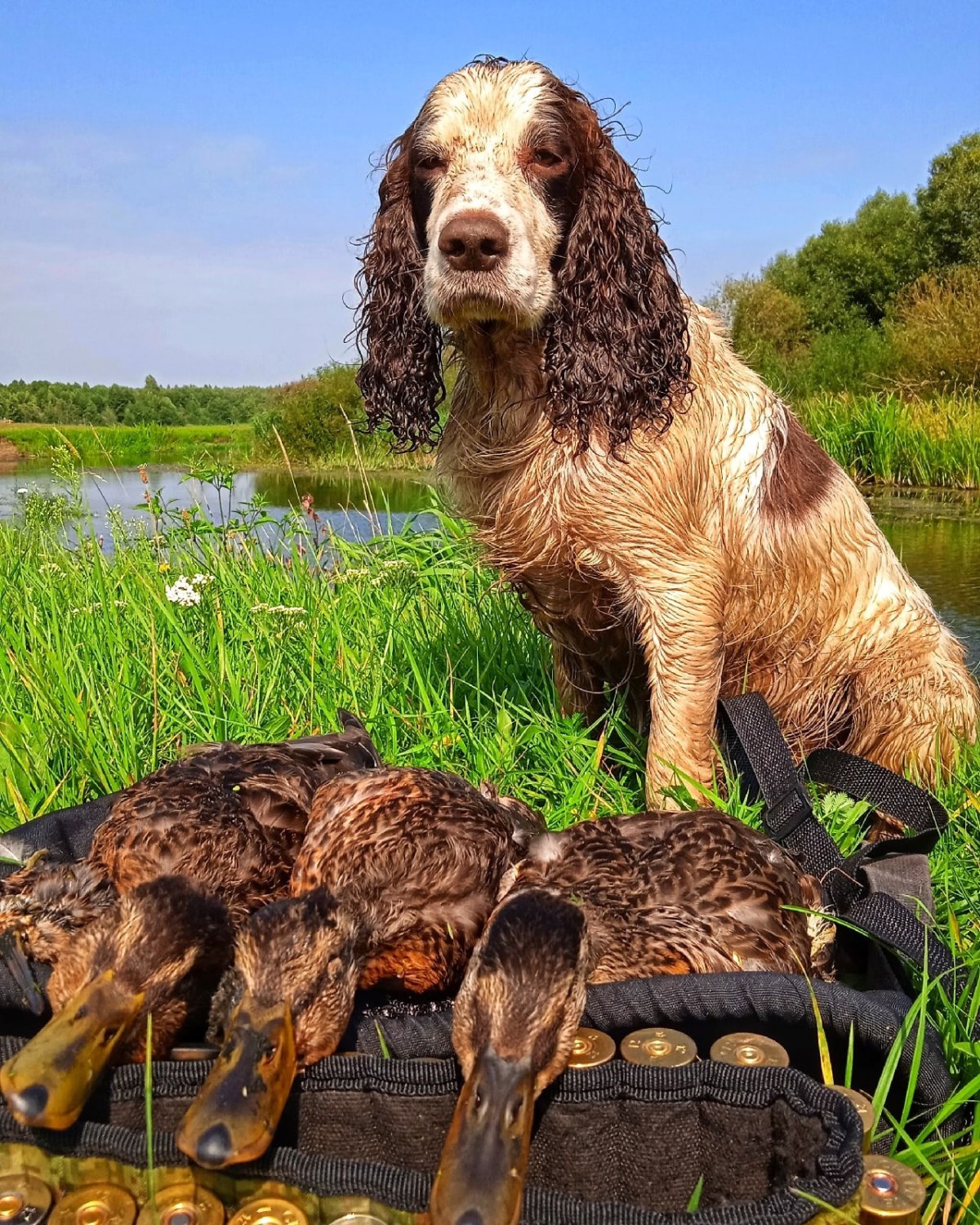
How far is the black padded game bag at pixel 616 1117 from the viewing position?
49.0 inches

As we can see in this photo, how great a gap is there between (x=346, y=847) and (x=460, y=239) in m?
1.57

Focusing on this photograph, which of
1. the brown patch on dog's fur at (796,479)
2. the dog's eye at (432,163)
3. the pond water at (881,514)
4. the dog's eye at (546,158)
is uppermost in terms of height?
the dog's eye at (432,163)

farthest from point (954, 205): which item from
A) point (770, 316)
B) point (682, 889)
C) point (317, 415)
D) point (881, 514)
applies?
point (682, 889)

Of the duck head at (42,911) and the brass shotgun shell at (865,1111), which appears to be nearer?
the brass shotgun shell at (865,1111)

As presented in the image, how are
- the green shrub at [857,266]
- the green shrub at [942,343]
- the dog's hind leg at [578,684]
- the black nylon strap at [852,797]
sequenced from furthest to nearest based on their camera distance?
1. the green shrub at [857,266]
2. the green shrub at [942,343]
3. the dog's hind leg at [578,684]
4. the black nylon strap at [852,797]

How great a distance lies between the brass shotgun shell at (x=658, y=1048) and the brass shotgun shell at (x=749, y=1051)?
4 cm

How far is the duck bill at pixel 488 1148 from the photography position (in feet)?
3.67

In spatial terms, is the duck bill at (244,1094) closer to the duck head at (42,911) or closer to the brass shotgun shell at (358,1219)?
the brass shotgun shell at (358,1219)

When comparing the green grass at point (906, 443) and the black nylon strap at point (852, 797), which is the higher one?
the green grass at point (906, 443)

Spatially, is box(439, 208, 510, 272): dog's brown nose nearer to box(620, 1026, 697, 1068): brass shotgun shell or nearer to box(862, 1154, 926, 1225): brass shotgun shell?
box(620, 1026, 697, 1068): brass shotgun shell

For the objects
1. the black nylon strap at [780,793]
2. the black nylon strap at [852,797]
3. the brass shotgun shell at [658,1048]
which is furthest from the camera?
the black nylon strap at [780,793]

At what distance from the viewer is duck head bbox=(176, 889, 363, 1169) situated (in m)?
1.21

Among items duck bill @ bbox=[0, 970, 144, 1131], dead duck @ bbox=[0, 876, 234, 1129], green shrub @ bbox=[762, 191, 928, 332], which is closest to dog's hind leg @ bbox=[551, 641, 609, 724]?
dead duck @ bbox=[0, 876, 234, 1129]

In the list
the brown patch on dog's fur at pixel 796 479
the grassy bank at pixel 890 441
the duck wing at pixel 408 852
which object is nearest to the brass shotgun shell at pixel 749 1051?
the duck wing at pixel 408 852
